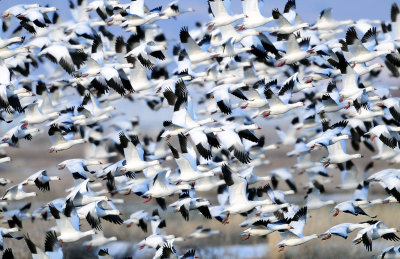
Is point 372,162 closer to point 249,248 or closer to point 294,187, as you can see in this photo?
point 294,187

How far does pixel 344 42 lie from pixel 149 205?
653 inches

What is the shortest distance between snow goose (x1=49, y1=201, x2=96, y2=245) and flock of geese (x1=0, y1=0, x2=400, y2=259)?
29mm

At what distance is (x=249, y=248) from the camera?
2705 cm

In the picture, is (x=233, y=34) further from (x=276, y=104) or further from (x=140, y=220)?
(x=140, y=220)

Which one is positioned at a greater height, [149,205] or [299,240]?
[299,240]

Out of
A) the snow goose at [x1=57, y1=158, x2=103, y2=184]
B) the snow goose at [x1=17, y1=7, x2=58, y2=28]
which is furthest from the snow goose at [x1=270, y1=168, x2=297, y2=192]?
the snow goose at [x1=17, y1=7, x2=58, y2=28]

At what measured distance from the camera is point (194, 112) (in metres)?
18.0

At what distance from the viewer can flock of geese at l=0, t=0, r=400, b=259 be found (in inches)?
691

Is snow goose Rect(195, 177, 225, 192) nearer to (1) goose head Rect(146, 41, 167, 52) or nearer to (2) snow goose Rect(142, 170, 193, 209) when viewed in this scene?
(2) snow goose Rect(142, 170, 193, 209)

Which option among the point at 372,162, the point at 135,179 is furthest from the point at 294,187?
the point at 135,179

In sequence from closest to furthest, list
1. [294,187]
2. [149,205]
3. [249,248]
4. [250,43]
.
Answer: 1. [250,43]
2. [294,187]
3. [249,248]
4. [149,205]

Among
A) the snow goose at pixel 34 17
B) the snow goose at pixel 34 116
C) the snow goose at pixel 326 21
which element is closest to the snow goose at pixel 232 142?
the snow goose at pixel 34 116

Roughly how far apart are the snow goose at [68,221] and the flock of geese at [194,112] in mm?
29

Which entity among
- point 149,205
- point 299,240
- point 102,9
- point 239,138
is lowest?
point 149,205
